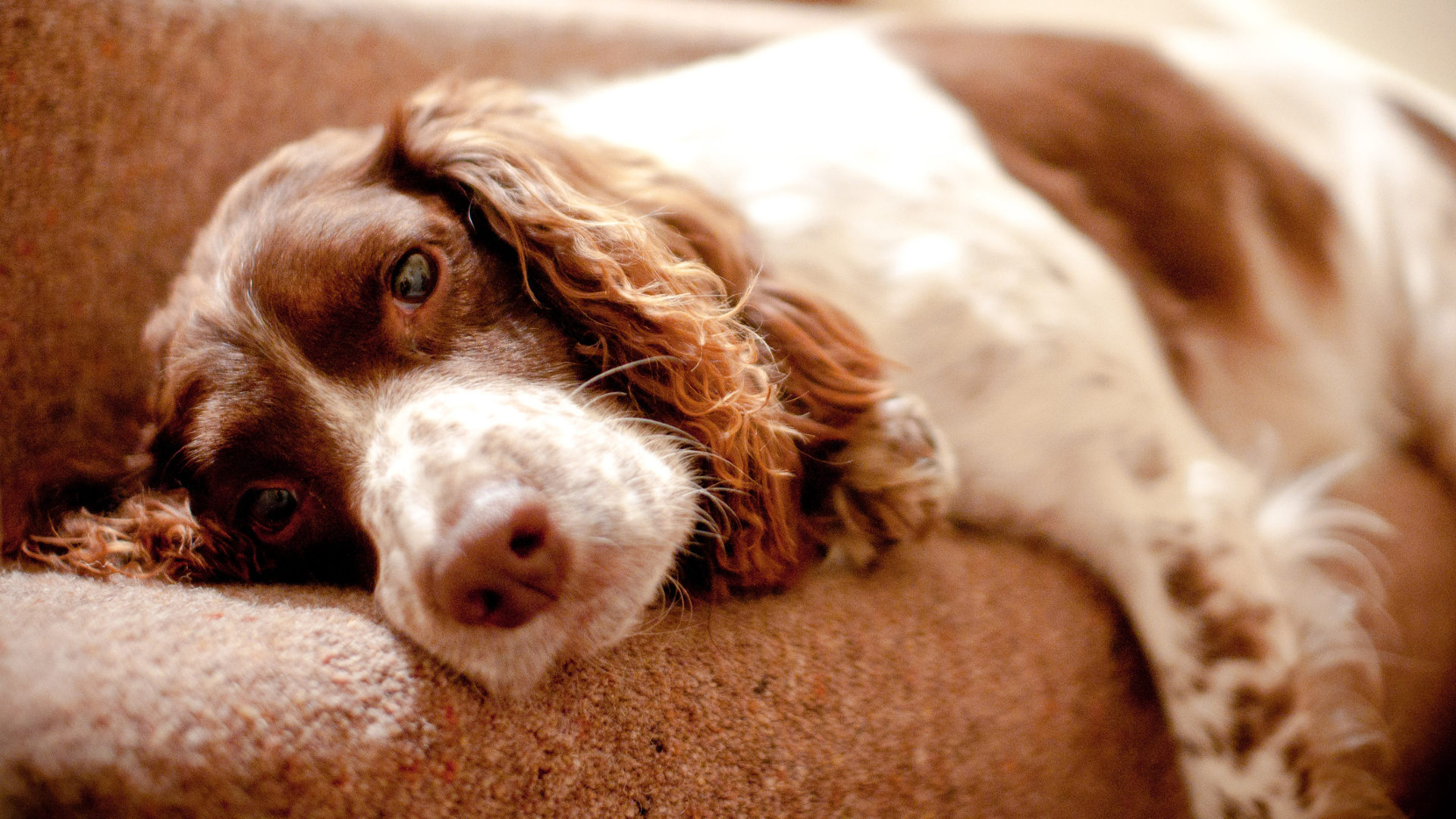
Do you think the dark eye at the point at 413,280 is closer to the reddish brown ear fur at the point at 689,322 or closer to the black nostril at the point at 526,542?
the reddish brown ear fur at the point at 689,322

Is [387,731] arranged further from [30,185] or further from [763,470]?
[30,185]

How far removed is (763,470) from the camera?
1335mm

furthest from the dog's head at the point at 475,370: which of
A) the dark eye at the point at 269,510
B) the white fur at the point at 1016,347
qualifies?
the white fur at the point at 1016,347

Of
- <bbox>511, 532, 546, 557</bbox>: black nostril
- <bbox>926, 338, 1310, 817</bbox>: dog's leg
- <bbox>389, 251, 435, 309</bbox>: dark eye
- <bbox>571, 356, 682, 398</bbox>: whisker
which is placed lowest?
<bbox>926, 338, 1310, 817</bbox>: dog's leg

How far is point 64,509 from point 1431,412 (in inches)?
119

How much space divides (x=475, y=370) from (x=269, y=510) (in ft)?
1.31

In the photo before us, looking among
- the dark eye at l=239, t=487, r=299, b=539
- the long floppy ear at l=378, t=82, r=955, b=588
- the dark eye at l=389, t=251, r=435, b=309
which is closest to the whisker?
the long floppy ear at l=378, t=82, r=955, b=588

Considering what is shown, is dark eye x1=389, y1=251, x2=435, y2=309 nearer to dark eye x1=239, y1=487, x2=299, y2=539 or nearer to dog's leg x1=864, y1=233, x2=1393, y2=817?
dark eye x1=239, y1=487, x2=299, y2=539

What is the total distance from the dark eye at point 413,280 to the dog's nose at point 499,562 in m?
0.43

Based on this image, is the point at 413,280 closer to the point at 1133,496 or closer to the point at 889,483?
the point at 889,483

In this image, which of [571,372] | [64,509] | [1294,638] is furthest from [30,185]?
[1294,638]

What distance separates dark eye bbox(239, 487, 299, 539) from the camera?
139cm

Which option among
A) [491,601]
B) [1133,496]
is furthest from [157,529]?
[1133,496]

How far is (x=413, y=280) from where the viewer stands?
1.34 metres
